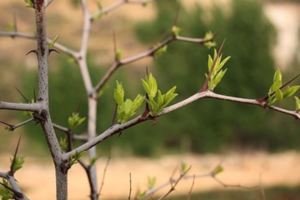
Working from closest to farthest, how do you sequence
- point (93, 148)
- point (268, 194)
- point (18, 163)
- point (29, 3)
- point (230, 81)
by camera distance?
point (29, 3) < point (18, 163) < point (93, 148) < point (268, 194) < point (230, 81)

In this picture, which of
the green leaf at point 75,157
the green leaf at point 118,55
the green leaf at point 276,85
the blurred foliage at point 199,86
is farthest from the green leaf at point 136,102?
the blurred foliage at point 199,86

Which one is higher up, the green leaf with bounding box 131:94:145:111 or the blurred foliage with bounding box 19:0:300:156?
the blurred foliage with bounding box 19:0:300:156

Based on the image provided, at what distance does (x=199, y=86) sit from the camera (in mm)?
26484

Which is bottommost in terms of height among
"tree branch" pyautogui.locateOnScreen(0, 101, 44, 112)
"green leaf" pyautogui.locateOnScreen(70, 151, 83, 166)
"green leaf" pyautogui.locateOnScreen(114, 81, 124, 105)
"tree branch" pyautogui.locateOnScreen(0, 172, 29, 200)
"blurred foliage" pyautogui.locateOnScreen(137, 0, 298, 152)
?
"tree branch" pyautogui.locateOnScreen(0, 172, 29, 200)

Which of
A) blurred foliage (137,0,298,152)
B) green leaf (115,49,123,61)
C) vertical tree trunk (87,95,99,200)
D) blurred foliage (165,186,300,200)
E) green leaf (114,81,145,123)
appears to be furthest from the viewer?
blurred foliage (137,0,298,152)

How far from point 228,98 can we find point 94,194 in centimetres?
111

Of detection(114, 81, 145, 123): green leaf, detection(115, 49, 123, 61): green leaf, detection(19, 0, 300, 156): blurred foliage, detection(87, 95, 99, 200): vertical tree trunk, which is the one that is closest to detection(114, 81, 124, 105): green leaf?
detection(114, 81, 145, 123): green leaf

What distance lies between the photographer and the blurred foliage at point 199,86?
81.5ft

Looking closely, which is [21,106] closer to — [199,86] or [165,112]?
[165,112]

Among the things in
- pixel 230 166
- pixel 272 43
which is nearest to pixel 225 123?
pixel 230 166

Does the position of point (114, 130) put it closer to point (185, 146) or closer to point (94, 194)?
point (94, 194)

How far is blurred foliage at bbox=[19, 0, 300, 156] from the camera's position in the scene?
2483 cm

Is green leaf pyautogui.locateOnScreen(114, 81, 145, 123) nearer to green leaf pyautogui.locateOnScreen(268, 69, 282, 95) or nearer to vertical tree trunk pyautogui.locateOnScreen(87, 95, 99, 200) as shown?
green leaf pyautogui.locateOnScreen(268, 69, 282, 95)

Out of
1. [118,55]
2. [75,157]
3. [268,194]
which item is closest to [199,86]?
[268,194]
